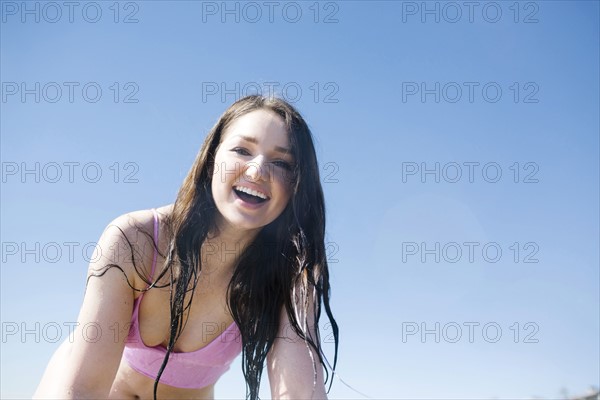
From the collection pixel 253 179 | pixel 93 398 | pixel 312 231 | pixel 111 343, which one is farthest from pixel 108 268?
pixel 312 231

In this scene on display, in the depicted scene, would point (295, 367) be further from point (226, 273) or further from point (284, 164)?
point (284, 164)

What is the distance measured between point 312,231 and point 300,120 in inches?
30.8

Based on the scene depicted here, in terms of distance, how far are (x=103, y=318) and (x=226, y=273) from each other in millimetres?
1043

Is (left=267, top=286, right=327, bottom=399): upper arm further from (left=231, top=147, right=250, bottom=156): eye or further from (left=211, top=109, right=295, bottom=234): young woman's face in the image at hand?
(left=231, top=147, right=250, bottom=156): eye

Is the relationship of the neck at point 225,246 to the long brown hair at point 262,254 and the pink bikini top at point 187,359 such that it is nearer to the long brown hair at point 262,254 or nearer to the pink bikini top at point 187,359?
the long brown hair at point 262,254

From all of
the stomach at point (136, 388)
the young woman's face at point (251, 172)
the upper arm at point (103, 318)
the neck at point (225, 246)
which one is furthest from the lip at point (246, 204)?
the stomach at point (136, 388)

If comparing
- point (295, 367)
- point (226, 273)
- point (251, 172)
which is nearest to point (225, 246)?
point (226, 273)

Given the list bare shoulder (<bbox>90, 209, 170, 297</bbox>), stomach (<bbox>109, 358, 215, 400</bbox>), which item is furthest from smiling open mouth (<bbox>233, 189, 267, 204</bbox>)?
stomach (<bbox>109, 358, 215, 400</bbox>)

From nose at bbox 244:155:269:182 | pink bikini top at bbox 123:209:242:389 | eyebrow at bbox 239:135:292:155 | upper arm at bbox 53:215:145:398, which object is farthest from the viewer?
pink bikini top at bbox 123:209:242:389

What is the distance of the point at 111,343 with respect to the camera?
11.1ft

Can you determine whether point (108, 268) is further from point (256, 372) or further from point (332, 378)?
point (332, 378)

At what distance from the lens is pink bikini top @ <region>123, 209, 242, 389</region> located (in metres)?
4.23

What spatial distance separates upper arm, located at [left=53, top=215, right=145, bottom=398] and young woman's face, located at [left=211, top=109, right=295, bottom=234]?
0.65 m

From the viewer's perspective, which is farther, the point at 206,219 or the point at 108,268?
the point at 206,219
